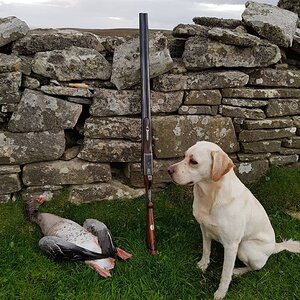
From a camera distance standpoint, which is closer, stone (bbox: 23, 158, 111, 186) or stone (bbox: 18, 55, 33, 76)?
stone (bbox: 18, 55, 33, 76)

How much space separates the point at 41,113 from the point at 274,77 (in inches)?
122

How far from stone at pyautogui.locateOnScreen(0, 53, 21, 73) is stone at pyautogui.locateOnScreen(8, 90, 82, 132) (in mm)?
302

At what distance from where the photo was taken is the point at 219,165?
160 inches

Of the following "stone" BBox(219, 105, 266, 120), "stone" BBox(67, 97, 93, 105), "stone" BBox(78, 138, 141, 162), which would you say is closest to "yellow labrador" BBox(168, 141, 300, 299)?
"stone" BBox(78, 138, 141, 162)

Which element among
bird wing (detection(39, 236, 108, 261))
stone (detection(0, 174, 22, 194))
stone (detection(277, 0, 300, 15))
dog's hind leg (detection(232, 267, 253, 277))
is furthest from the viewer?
stone (detection(277, 0, 300, 15))

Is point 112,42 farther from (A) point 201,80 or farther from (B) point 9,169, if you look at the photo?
(B) point 9,169

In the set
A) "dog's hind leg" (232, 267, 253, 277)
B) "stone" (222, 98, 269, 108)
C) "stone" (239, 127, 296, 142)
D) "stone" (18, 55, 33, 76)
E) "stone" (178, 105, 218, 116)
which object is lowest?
"dog's hind leg" (232, 267, 253, 277)

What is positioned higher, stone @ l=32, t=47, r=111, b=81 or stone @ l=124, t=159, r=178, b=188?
stone @ l=32, t=47, r=111, b=81

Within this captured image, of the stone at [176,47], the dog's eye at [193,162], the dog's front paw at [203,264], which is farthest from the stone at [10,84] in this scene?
the dog's front paw at [203,264]

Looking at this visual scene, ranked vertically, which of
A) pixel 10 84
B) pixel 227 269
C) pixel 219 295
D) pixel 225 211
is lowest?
pixel 219 295

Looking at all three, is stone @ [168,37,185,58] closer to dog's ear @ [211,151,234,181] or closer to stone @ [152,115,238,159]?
stone @ [152,115,238,159]

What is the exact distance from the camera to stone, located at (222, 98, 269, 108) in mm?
5590

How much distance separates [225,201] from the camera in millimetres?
4332

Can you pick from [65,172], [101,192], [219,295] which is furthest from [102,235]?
[219,295]
